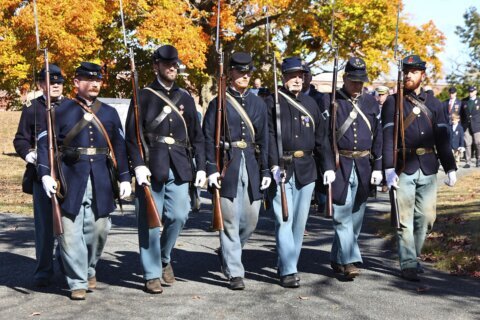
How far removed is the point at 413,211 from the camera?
7883mm

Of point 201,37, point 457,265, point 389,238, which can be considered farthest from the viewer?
point 201,37

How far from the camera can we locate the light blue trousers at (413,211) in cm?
775

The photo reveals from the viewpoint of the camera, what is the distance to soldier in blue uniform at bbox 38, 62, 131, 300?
266 inches

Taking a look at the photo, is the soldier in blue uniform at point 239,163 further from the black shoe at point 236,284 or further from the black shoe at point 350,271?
the black shoe at point 350,271

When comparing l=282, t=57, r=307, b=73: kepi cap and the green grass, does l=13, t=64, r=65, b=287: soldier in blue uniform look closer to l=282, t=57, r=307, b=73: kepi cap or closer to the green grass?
l=282, t=57, r=307, b=73: kepi cap

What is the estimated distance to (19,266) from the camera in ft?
27.0

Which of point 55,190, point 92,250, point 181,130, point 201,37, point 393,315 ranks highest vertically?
point 201,37

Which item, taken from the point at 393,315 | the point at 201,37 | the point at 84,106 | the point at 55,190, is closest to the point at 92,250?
the point at 55,190

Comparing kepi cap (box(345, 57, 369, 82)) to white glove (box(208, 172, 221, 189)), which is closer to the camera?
white glove (box(208, 172, 221, 189))

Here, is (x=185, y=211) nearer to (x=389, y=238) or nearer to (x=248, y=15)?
(x=389, y=238)

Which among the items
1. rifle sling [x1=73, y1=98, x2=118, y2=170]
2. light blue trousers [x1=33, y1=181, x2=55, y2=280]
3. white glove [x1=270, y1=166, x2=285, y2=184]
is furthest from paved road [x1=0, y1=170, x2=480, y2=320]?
rifle sling [x1=73, y1=98, x2=118, y2=170]

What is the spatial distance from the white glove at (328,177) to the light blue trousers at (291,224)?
0.39 ft

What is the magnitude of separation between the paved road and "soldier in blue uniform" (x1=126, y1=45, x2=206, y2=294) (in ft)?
1.36

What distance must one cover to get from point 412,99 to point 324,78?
3507 inches
